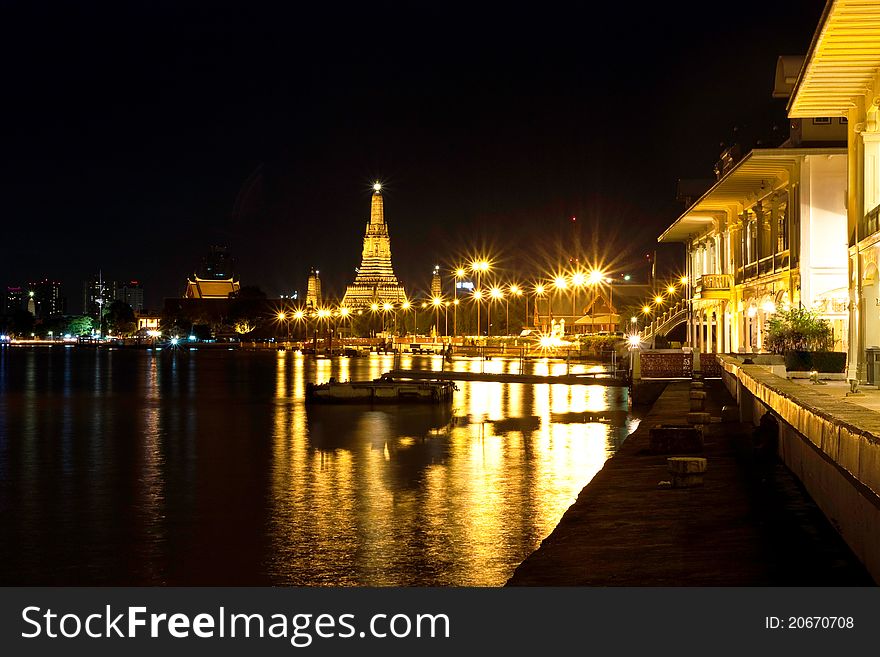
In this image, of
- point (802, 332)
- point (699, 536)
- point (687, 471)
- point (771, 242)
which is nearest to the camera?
point (699, 536)

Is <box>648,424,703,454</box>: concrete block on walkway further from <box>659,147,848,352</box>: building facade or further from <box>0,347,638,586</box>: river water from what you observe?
<box>659,147,848,352</box>: building facade

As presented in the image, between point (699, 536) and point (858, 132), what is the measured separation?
11.7m

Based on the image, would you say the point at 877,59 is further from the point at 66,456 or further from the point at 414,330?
the point at 414,330

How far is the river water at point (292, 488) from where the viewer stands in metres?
16.5

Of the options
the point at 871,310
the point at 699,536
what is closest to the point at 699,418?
the point at 871,310

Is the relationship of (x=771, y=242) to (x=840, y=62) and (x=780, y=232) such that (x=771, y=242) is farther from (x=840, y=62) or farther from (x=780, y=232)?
(x=840, y=62)

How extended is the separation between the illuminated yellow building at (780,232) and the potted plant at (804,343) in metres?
3.18

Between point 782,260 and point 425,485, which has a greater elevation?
point 782,260

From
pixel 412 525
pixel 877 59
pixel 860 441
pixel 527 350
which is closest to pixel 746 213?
pixel 877 59

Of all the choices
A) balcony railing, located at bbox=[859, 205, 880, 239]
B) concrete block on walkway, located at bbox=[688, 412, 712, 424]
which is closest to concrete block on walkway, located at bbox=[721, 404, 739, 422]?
concrete block on walkway, located at bbox=[688, 412, 712, 424]

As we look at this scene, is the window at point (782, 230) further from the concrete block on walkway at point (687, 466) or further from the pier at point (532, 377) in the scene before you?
the concrete block on walkway at point (687, 466)

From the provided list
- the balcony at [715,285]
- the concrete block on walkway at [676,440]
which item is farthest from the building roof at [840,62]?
the balcony at [715,285]

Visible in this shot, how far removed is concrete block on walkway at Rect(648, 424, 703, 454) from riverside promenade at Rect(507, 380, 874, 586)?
2080mm

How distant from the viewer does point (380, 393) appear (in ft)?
163
